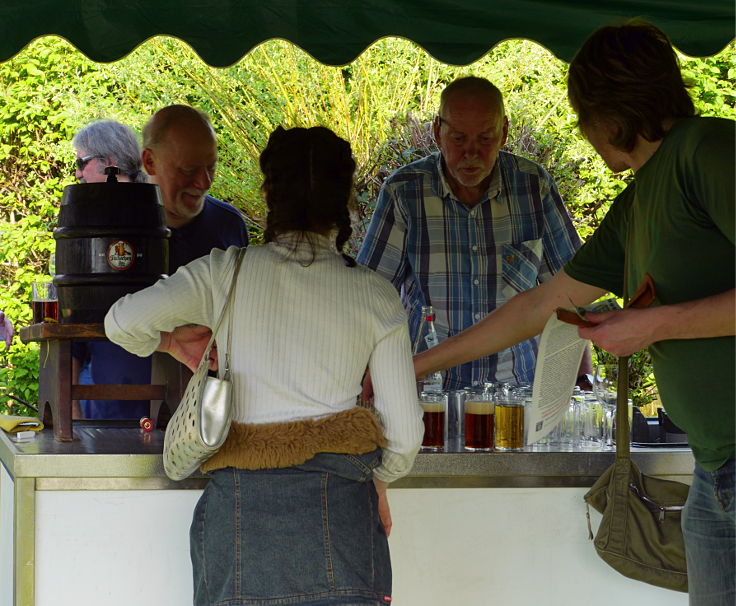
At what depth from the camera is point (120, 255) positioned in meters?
2.60

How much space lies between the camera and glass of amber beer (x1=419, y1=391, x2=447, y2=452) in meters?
2.61

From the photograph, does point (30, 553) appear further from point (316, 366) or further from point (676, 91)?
point (676, 91)

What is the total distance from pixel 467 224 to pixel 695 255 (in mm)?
1942

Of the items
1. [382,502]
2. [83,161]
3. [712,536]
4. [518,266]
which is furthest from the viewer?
[518,266]

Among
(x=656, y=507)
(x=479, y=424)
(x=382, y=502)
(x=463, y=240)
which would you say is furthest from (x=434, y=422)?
(x=463, y=240)

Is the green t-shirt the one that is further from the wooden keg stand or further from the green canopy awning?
the green canopy awning

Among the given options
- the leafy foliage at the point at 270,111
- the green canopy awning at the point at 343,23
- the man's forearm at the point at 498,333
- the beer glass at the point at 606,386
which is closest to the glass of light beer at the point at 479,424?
the man's forearm at the point at 498,333

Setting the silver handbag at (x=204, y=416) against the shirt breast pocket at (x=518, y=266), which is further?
the shirt breast pocket at (x=518, y=266)

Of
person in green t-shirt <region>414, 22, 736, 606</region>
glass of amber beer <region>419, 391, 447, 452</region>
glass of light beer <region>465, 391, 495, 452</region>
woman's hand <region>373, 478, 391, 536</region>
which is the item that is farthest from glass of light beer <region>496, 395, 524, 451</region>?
person in green t-shirt <region>414, 22, 736, 606</region>

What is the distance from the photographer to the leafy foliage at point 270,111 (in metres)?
10.1

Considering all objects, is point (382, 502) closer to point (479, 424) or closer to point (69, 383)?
point (479, 424)

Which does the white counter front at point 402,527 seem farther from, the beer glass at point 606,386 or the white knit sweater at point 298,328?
the white knit sweater at point 298,328

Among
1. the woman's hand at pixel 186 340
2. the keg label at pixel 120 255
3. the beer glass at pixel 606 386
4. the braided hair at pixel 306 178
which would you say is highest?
the braided hair at pixel 306 178

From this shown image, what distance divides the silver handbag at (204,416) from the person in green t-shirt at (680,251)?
2.40 ft
